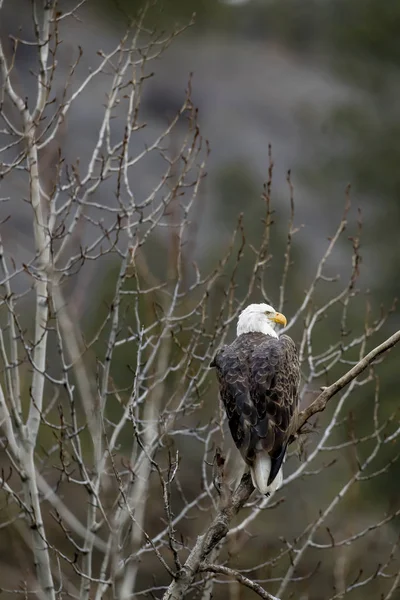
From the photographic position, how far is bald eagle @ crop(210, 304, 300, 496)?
509 cm

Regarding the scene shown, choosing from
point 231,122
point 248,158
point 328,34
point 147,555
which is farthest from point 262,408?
point 328,34

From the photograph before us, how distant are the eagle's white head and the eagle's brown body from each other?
43 centimetres

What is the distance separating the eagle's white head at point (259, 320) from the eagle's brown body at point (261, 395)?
426 millimetres

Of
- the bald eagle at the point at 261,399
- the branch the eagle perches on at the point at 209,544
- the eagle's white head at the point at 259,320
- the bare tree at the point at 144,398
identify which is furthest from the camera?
the eagle's white head at the point at 259,320

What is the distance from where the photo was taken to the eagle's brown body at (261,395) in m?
5.15

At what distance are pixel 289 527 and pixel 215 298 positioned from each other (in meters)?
4.03

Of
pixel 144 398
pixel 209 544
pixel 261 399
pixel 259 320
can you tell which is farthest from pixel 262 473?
pixel 144 398

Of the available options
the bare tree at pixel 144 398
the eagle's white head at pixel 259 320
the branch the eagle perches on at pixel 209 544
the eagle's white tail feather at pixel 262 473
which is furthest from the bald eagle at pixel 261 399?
the branch the eagle perches on at pixel 209 544

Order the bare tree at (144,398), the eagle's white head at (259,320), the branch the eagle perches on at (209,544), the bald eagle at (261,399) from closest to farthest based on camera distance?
the branch the eagle perches on at (209,544), the bald eagle at (261,399), the bare tree at (144,398), the eagle's white head at (259,320)

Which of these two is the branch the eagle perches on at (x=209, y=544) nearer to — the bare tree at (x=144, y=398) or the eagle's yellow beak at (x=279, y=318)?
the bare tree at (x=144, y=398)

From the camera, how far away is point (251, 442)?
516 centimetres

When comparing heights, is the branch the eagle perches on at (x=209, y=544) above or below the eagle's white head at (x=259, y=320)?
below

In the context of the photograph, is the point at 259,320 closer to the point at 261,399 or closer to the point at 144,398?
the point at 261,399

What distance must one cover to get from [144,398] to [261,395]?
5.72 ft
